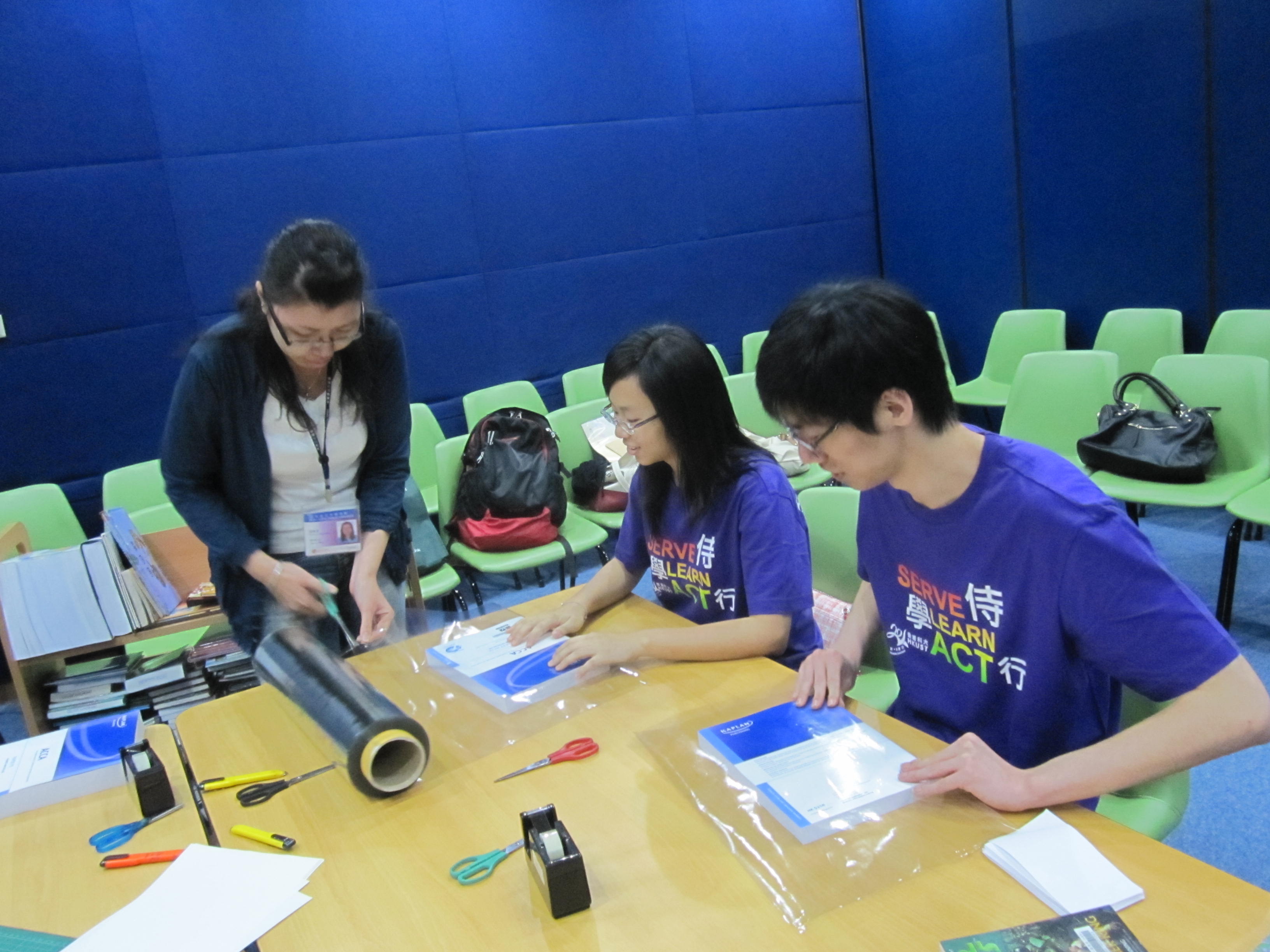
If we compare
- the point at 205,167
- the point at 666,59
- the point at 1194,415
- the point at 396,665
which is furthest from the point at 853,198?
the point at 396,665

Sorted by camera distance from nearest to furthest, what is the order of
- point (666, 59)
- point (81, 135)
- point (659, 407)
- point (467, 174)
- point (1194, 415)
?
point (659, 407) → point (1194, 415) → point (81, 135) → point (467, 174) → point (666, 59)

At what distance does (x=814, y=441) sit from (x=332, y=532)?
1.07 metres

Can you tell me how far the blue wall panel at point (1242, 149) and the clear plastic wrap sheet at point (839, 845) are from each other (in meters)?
4.01

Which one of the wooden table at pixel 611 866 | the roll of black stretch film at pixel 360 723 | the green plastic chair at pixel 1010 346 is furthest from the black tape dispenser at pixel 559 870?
the green plastic chair at pixel 1010 346

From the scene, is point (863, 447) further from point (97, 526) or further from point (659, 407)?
point (97, 526)

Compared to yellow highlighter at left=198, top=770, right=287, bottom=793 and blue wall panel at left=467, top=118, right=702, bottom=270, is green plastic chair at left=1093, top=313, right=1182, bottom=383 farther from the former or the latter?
yellow highlighter at left=198, top=770, right=287, bottom=793

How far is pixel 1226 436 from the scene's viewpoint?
10.3ft

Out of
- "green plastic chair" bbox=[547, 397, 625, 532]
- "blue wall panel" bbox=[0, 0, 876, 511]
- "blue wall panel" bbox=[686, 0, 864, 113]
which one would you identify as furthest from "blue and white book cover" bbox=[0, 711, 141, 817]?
"blue wall panel" bbox=[686, 0, 864, 113]

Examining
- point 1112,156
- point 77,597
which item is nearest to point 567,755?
point 77,597

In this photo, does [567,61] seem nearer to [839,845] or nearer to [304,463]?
[304,463]

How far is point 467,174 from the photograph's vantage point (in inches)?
178

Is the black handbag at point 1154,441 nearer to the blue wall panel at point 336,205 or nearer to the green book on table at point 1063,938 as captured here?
the green book on table at point 1063,938

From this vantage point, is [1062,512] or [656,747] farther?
[656,747]

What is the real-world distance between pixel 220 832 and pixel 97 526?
320 cm
